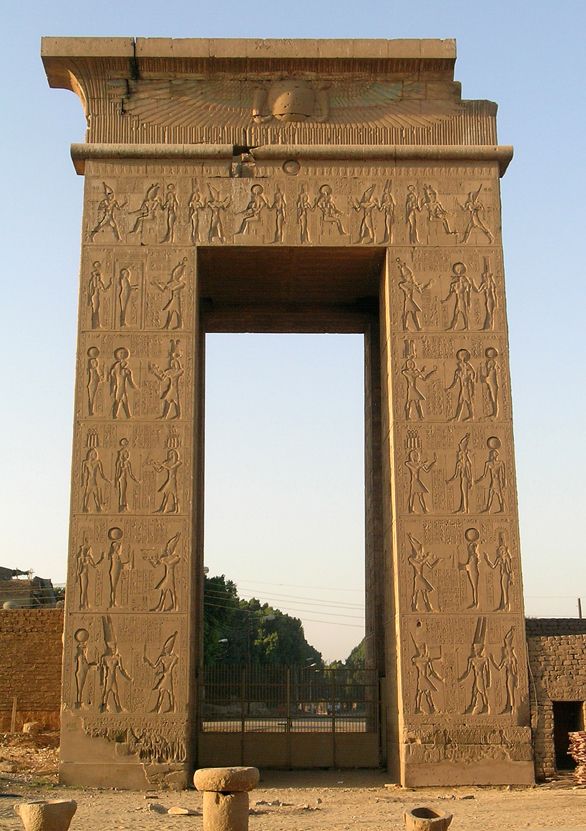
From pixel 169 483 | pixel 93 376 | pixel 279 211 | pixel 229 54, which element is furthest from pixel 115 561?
pixel 229 54

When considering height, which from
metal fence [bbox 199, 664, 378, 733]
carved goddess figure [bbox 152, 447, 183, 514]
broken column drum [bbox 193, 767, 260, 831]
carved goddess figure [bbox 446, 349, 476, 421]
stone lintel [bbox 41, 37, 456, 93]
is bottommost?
broken column drum [bbox 193, 767, 260, 831]

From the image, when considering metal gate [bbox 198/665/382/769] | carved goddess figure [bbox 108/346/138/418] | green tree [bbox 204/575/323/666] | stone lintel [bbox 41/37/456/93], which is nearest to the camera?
carved goddess figure [bbox 108/346/138/418]

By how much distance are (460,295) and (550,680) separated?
4.98 meters

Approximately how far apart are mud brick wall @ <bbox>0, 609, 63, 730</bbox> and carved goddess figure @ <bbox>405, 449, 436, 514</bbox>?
18.4 ft

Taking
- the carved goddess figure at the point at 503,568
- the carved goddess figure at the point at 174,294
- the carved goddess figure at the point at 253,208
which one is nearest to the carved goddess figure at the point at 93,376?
the carved goddess figure at the point at 174,294

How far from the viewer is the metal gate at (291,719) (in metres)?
14.9

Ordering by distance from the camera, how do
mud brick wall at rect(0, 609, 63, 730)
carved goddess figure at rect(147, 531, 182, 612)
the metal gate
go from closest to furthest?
carved goddess figure at rect(147, 531, 182, 612) < the metal gate < mud brick wall at rect(0, 609, 63, 730)

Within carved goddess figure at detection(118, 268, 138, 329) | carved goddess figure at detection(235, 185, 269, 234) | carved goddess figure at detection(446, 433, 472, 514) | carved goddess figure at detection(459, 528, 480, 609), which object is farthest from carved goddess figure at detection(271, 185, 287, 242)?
carved goddess figure at detection(459, 528, 480, 609)

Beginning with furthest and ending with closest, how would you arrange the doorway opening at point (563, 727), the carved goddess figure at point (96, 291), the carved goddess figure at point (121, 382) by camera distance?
the doorway opening at point (563, 727) < the carved goddess figure at point (96, 291) < the carved goddess figure at point (121, 382)

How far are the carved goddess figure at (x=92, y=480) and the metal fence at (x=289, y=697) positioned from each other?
331cm

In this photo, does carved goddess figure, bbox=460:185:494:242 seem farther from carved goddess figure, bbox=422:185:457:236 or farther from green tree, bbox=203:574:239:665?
green tree, bbox=203:574:239:665

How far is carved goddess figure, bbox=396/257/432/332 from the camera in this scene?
1399 cm

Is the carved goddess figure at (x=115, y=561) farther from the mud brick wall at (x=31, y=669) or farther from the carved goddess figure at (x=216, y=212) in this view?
the carved goddess figure at (x=216, y=212)

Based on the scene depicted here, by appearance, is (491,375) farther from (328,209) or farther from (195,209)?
(195,209)
